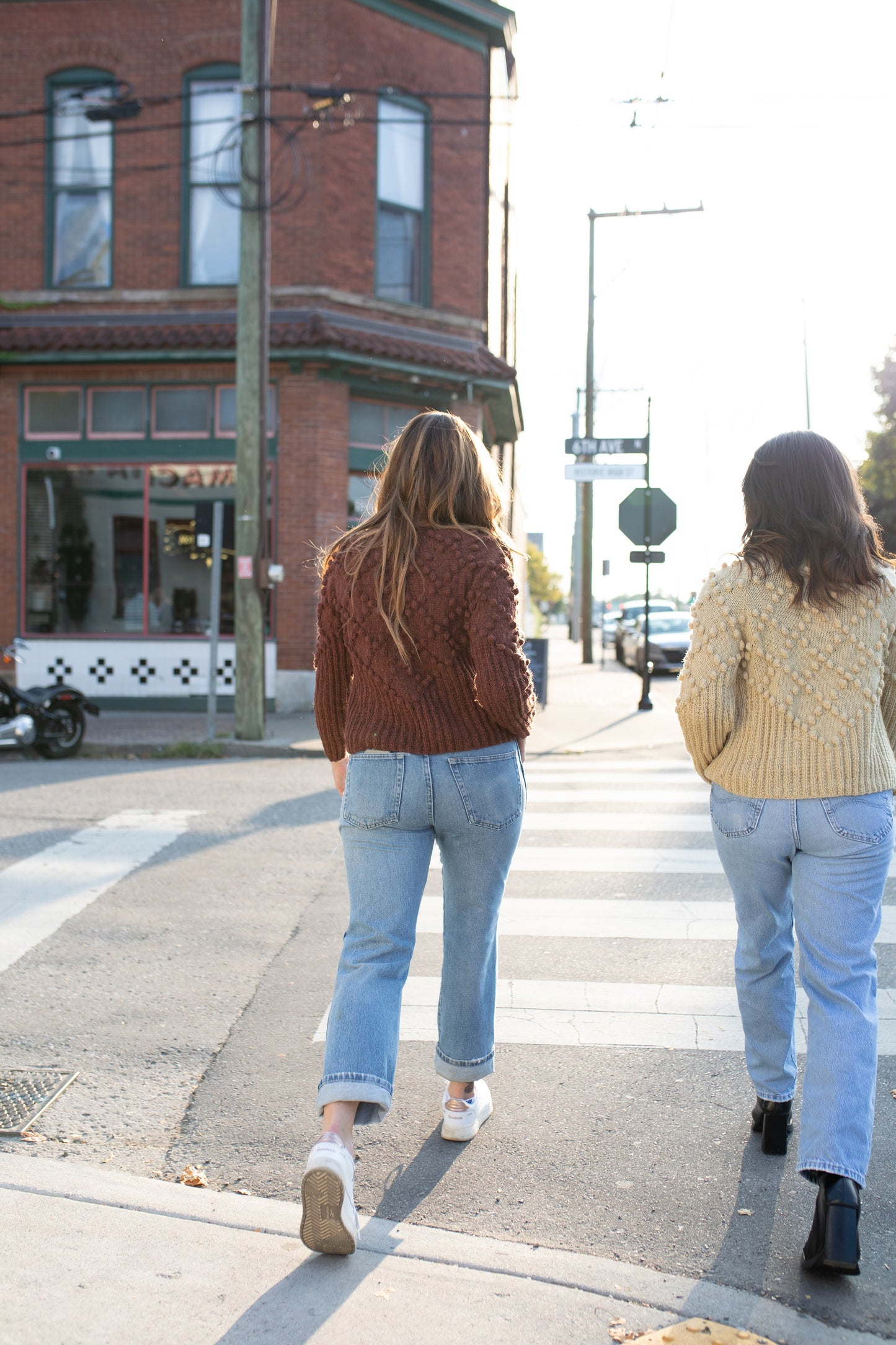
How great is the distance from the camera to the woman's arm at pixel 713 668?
2.93 meters

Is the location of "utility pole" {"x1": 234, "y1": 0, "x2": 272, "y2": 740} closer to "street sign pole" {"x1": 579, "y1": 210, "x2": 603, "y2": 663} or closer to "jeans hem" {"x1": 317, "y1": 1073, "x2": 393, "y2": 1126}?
"jeans hem" {"x1": 317, "y1": 1073, "x2": 393, "y2": 1126}

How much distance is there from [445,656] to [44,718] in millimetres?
9861

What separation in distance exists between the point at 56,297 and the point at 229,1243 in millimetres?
16369

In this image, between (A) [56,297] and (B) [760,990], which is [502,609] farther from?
(A) [56,297]

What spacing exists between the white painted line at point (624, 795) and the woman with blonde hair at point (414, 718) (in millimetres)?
6154

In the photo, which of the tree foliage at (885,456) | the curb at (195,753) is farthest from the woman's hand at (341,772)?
the tree foliage at (885,456)

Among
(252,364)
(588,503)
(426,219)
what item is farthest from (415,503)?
(588,503)

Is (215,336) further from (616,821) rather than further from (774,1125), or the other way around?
(774,1125)

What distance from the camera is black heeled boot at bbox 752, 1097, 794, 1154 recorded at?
3.25 metres


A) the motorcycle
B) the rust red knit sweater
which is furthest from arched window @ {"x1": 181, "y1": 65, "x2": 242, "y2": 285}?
the rust red knit sweater

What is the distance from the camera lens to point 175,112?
16.6 meters

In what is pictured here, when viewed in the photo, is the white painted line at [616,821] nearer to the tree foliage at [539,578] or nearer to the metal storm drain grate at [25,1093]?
the metal storm drain grate at [25,1093]

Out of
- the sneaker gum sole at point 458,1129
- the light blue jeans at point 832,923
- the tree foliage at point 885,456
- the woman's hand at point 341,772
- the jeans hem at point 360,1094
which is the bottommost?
the sneaker gum sole at point 458,1129

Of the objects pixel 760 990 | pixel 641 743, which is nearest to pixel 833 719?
pixel 760 990
